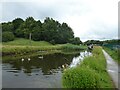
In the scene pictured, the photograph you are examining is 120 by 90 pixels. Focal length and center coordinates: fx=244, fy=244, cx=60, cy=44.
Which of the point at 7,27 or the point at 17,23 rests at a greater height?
the point at 17,23

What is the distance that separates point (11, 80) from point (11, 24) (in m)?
75.8

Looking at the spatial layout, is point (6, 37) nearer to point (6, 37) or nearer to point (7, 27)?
point (6, 37)

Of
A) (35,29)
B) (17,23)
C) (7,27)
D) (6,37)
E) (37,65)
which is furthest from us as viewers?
(17,23)

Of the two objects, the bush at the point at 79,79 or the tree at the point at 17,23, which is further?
the tree at the point at 17,23

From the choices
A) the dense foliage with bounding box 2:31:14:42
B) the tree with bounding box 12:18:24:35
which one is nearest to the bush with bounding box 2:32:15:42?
the dense foliage with bounding box 2:31:14:42

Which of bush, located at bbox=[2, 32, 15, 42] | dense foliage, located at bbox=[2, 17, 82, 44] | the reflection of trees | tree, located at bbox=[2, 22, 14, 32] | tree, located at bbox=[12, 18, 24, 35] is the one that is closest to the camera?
the reflection of trees

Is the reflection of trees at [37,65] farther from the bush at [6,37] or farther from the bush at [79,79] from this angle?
the bush at [6,37]

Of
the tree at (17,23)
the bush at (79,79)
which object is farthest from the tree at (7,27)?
the bush at (79,79)

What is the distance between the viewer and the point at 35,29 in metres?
90.5

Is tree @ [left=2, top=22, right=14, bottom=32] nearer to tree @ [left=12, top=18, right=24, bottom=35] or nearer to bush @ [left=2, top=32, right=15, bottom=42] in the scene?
tree @ [left=12, top=18, right=24, bottom=35]

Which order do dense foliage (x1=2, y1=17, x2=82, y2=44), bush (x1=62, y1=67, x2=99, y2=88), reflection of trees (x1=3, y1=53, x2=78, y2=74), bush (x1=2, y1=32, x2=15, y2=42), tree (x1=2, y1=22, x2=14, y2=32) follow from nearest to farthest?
bush (x1=62, y1=67, x2=99, y2=88), reflection of trees (x1=3, y1=53, x2=78, y2=74), bush (x1=2, y1=32, x2=15, y2=42), tree (x1=2, y1=22, x2=14, y2=32), dense foliage (x1=2, y1=17, x2=82, y2=44)

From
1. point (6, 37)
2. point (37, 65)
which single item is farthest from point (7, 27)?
point (37, 65)

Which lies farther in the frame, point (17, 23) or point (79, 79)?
point (17, 23)

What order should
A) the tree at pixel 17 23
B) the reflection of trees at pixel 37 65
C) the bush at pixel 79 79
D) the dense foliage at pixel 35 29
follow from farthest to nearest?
the tree at pixel 17 23
the dense foliage at pixel 35 29
the reflection of trees at pixel 37 65
the bush at pixel 79 79
